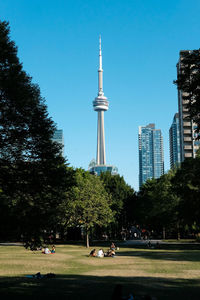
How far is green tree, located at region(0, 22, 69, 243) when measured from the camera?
22609mm

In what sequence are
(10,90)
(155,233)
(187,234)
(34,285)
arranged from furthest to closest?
(155,233) < (187,234) < (10,90) < (34,285)

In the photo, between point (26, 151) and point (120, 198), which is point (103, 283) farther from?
point (120, 198)

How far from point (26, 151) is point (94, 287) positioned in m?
9.95

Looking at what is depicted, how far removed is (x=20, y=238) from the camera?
22.3 m

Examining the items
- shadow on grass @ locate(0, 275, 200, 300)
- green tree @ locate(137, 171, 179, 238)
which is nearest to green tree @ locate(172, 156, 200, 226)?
green tree @ locate(137, 171, 179, 238)

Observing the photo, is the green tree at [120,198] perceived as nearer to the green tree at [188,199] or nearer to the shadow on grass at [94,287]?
the green tree at [188,199]

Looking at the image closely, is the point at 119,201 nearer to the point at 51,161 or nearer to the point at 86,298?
the point at 51,161

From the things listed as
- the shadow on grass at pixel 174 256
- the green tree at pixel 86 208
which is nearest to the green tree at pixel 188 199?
the shadow on grass at pixel 174 256

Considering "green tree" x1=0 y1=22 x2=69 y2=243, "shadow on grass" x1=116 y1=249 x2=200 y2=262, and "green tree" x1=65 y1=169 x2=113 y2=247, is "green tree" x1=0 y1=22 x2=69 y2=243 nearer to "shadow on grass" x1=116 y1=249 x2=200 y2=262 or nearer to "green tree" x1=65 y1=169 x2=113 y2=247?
"shadow on grass" x1=116 y1=249 x2=200 y2=262

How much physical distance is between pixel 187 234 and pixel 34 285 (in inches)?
3407

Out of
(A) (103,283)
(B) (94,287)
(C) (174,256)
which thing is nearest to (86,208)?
(C) (174,256)

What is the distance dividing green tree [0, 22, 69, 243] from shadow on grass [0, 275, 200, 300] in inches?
113

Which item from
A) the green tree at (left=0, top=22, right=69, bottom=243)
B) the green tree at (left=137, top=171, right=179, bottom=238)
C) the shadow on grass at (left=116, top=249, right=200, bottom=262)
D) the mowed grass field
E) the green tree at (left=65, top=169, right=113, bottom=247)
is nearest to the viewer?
the mowed grass field

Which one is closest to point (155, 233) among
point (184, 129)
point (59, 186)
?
point (184, 129)
